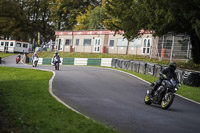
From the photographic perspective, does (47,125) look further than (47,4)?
No

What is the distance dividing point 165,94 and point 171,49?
906 inches

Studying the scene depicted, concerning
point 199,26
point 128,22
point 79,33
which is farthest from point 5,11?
point 199,26

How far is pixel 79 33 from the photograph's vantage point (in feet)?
173

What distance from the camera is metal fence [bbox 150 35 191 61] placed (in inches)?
1335

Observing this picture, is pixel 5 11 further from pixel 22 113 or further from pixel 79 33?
pixel 22 113

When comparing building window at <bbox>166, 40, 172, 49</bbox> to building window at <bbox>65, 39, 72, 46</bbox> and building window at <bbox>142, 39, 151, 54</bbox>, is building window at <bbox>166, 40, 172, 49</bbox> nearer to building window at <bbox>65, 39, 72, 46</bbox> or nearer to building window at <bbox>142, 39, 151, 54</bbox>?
building window at <bbox>142, 39, 151, 54</bbox>

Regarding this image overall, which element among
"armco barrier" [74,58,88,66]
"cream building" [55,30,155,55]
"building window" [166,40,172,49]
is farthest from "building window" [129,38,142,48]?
"building window" [166,40,172,49]

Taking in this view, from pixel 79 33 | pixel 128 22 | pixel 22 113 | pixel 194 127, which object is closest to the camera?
pixel 22 113

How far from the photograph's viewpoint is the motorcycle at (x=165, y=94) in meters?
11.7

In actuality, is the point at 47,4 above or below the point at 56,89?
above

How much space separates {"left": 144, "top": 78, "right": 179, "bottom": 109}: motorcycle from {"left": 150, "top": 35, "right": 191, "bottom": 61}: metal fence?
20786 millimetres

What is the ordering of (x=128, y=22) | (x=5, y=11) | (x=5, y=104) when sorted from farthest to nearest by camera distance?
(x=5, y=11), (x=128, y=22), (x=5, y=104)

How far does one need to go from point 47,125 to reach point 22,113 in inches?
50.9

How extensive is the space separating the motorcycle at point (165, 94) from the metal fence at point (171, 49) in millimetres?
20786
